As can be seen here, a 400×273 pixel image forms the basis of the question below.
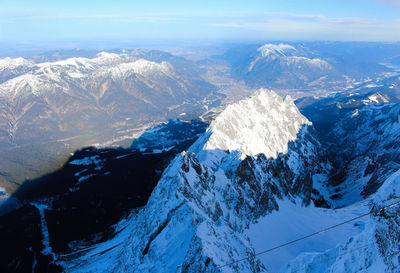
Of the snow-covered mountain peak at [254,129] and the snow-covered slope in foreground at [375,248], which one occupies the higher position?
the snow-covered slope in foreground at [375,248]

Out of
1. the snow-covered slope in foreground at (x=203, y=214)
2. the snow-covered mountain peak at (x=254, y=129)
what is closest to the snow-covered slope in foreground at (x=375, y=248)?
the snow-covered slope in foreground at (x=203, y=214)

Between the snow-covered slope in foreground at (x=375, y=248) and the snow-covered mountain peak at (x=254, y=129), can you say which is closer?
the snow-covered slope in foreground at (x=375, y=248)

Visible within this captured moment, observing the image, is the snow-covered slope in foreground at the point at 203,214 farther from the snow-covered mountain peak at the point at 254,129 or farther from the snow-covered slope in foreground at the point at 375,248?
the snow-covered slope in foreground at the point at 375,248

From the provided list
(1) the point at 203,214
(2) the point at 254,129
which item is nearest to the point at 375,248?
(1) the point at 203,214

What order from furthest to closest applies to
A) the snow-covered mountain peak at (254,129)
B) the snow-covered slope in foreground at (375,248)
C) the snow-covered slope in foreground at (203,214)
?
the snow-covered mountain peak at (254,129) → the snow-covered slope in foreground at (203,214) → the snow-covered slope in foreground at (375,248)

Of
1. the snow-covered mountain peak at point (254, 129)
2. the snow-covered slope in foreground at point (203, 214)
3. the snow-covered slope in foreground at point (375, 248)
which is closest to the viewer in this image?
the snow-covered slope in foreground at point (375, 248)

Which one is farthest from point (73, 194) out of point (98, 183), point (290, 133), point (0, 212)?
point (290, 133)
